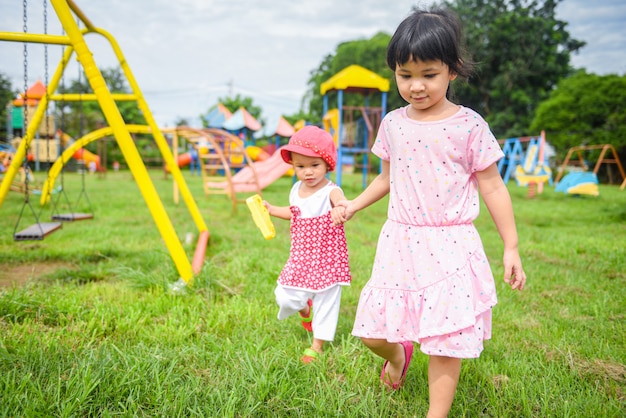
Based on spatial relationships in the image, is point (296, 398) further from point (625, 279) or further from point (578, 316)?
point (625, 279)

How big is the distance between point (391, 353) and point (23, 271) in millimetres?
3153

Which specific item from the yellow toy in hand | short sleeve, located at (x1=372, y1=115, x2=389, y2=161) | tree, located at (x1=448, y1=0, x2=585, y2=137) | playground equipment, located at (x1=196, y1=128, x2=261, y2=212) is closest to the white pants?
the yellow toy in hand

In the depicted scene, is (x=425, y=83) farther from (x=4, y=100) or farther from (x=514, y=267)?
(x=4, y=100)

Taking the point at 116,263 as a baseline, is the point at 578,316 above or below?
above

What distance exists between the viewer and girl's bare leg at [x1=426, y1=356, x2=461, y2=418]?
1601mm

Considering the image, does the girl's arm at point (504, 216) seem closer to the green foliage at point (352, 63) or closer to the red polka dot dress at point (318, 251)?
the red polka dot dress at point (318, 251)

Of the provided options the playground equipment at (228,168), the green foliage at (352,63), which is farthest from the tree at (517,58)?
the playground equipment at (228,168)

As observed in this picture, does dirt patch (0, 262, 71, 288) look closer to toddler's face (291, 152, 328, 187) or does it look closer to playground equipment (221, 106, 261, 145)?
toddler's face (291, 152, 328, 187)

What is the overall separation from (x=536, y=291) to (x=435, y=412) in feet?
6.75

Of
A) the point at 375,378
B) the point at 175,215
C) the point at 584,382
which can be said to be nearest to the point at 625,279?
the point at 584,382

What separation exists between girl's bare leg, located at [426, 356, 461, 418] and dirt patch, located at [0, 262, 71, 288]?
287 centimetres

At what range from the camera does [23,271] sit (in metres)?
3.67

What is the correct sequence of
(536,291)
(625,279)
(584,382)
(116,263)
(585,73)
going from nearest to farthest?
(584,382)
(536,291)
(625,279)
(116,263)
(585,73)

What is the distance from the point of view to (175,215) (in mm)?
7113
